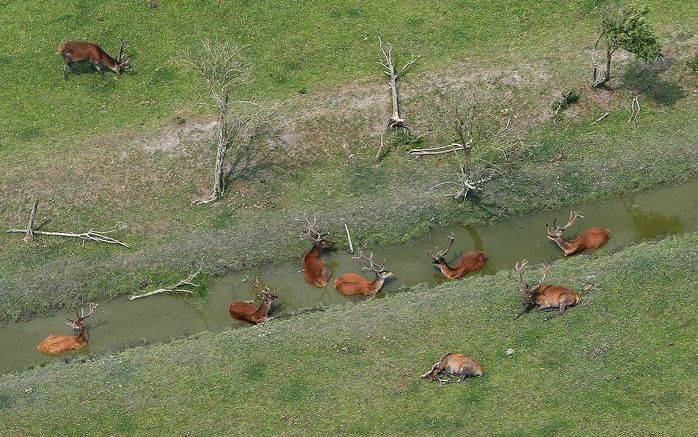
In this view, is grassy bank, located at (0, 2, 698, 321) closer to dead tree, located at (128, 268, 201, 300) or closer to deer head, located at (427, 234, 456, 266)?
dead tree, located at (128, 268, 201, 300)

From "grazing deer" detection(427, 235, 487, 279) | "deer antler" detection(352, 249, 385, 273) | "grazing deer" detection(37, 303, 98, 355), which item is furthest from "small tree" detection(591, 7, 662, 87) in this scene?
"grazing deer" detection(37, 303, 98, 355)

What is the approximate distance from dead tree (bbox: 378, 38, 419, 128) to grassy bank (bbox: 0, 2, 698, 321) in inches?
17.3

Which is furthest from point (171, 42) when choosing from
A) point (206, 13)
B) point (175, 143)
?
point (175, 143)

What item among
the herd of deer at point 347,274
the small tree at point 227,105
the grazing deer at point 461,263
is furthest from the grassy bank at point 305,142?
the grazing deer at point 461,263

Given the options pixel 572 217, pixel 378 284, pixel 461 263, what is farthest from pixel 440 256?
pixel 572 217

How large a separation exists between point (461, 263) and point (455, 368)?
541cm

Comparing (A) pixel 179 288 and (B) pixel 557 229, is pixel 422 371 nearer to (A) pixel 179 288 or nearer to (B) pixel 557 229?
(B) pixel 557 229

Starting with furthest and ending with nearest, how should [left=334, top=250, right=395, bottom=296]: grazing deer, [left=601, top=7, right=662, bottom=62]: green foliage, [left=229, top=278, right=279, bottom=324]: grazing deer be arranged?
[left=601, top=7, right=662, bottom=62]: green foliage, [left=334, top=250, right=395, bottom=296]: grazing deer, [left=229, top=278, right=279, bottom=324]: grazing deer

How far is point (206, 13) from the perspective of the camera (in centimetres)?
4134

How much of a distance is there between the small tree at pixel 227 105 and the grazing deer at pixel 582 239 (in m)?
10.9

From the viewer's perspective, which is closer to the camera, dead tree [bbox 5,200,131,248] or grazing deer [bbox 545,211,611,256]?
grazing deer [bbox 545,211,611,256]

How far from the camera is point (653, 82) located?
119 feet

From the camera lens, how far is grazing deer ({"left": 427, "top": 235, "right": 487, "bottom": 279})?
99.8ft

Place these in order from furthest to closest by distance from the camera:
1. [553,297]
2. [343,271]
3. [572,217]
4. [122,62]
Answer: [122,62]
[572,217]
[343,271]
[553,297]
